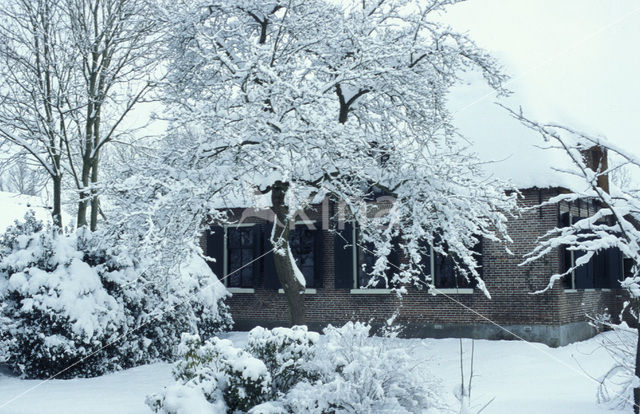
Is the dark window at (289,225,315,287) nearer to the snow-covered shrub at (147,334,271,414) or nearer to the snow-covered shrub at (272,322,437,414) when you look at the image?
the snow-covered shrub at (147,334,271,414)

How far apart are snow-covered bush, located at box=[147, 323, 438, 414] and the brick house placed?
23.3 ft

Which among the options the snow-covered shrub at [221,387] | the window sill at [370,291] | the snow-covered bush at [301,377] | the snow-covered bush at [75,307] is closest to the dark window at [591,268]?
the window sill at [370,291]

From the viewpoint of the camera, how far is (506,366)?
44.9 feet

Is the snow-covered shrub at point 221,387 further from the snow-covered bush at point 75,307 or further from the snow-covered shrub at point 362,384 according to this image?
the snow-covered bush at point 75,307

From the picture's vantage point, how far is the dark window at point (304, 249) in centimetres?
1825

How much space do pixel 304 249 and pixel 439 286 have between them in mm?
3825

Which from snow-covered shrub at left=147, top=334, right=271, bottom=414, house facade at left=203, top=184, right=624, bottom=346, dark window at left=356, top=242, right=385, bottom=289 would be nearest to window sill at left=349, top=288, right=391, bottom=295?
house facade at left=203, top=184, right=624, bottom=346

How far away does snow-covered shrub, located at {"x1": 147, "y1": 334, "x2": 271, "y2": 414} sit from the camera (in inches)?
288

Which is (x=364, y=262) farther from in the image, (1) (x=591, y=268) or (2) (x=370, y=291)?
(1) (x=591, y=268)

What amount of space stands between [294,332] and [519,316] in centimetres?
943

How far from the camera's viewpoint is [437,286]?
1673 cm

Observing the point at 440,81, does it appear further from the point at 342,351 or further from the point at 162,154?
the point at 342,351

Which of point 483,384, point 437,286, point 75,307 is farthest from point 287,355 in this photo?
point 437,286

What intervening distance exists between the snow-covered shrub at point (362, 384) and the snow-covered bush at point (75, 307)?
5.33 metres
